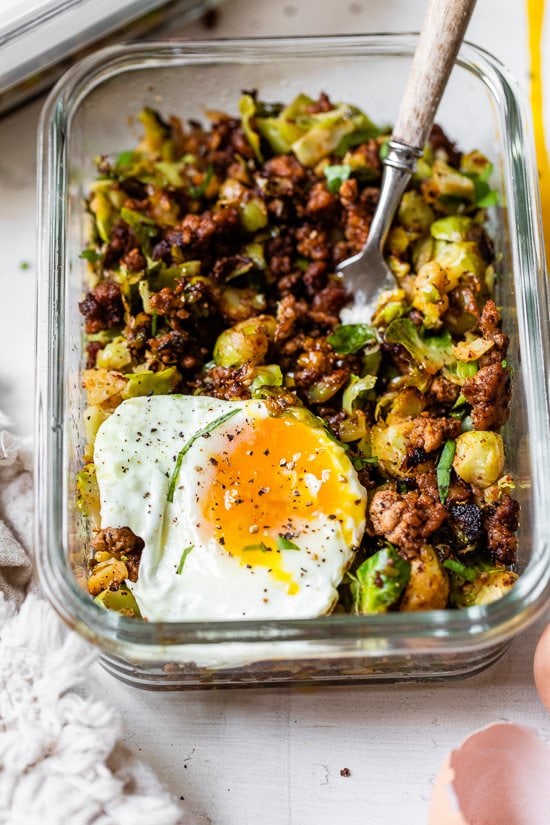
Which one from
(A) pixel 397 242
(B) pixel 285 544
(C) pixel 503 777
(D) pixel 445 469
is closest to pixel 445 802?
(C) pixel 503 777

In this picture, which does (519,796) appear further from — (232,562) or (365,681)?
(232,562)

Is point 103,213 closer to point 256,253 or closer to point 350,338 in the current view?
point 256,253

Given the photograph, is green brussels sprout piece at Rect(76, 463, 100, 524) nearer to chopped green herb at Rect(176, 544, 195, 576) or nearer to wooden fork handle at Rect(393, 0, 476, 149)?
chopped green herb at Rect(176, 544, 195, 576)

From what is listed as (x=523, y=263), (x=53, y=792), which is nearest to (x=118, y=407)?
(x=53, y=792)

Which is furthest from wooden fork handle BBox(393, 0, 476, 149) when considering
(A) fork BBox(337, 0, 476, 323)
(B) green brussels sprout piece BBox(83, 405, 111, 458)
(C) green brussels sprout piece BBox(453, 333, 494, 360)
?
(B) green brussels sprout piece BBox(83, 405, 111, 458)

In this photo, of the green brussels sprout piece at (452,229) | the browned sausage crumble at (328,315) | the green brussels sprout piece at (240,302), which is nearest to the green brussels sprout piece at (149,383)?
the browned sausage crumble at (328,315)

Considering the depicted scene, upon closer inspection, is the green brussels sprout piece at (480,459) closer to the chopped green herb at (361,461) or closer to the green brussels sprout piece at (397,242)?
the chopped green herb at (361,461)
